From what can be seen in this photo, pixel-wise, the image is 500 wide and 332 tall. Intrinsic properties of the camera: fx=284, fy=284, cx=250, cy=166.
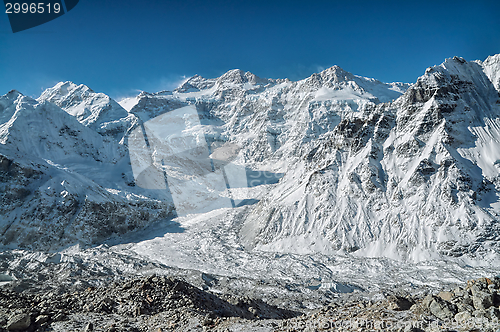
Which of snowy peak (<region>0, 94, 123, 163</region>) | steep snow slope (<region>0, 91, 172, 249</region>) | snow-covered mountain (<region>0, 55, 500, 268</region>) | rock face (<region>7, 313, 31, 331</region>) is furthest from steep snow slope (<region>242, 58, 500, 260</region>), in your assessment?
snowy peak (<region>0, 94, 123, 163</region>)

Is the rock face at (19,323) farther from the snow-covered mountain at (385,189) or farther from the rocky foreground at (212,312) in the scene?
the snow-covered mountain at (385,189)

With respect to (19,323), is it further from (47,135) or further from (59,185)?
(47,135)

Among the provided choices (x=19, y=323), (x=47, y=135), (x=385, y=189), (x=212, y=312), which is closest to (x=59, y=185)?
(x=47, y=135)

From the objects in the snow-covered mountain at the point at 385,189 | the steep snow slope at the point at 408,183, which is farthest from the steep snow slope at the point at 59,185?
the steep snow slope at the point at 408,183

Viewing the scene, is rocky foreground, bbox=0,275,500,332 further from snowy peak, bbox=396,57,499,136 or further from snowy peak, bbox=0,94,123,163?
snowy peak, bbox=0,94,123,163

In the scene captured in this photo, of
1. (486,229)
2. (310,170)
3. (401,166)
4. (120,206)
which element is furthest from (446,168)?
(120,206)

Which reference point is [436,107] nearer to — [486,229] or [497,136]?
[497,136]

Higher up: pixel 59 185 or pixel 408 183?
pixel 59 185

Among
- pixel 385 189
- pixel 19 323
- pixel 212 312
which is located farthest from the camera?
pixel 385 189
